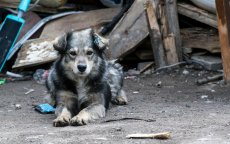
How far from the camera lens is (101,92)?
718 cm

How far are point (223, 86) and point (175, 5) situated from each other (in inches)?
72.5

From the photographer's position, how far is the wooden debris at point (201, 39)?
968cm

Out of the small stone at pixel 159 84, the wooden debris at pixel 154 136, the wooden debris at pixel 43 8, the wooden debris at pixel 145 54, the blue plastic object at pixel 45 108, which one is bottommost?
the small stone at pixel 159 84

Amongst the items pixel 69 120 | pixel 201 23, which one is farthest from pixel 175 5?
pixel 69 120

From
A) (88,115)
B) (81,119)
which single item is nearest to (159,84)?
(88,115)

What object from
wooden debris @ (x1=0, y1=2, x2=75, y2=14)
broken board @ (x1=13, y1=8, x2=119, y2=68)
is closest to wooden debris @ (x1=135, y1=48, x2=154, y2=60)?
broken board @ (x1=13, y1=8, x2=119, y2=68)

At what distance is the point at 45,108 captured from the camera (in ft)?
24.2

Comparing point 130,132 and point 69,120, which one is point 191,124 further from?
point 69,120

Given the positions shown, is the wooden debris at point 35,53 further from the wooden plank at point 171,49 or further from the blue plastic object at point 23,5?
the wooden plank at point 171,49

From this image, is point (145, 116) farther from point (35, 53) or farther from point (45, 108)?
point (35, 53)

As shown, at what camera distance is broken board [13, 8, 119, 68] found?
33.4ft

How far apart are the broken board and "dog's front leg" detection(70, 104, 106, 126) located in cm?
320

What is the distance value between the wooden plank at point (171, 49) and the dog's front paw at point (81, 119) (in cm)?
348

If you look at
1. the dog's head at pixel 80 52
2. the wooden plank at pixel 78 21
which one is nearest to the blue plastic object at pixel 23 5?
the wooden plank at pixel 78 21
